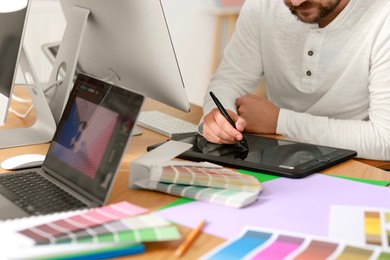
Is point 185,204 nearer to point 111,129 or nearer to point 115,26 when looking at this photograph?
point 111,129

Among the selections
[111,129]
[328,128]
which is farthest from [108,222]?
[328,128]

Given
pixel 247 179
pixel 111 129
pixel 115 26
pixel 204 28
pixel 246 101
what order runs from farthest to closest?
1. pixel 204 28
2. pixel 246 101
3. pixel 115 26
4. pixel 247 179
5. pixel 111 129

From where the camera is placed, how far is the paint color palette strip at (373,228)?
0.95 m

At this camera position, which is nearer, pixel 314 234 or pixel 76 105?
pixel 314 234

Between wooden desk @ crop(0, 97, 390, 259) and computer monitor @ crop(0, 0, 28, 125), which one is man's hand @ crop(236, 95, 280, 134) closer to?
wooden desk @ crop(0, 97, 390, 259)

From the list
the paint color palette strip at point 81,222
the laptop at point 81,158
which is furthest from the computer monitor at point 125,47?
the paint color palette strip at point 81,222

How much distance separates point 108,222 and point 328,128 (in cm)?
88

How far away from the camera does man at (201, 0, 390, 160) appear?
1.62 m

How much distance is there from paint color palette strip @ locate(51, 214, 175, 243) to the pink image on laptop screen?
0.14 meters

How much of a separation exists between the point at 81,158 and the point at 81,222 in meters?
0.20

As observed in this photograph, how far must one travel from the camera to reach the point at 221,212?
105 cm

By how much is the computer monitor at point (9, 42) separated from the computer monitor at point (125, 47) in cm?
17

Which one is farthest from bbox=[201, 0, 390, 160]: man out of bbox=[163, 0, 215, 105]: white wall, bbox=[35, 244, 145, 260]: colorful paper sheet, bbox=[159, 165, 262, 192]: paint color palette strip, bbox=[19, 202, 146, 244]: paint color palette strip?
bbox=[163, 0, 215, 105]: white wall

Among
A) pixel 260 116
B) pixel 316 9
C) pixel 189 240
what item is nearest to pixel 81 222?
pixel 189 240
